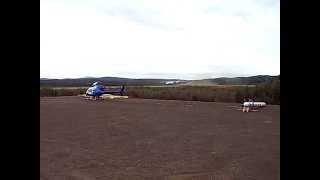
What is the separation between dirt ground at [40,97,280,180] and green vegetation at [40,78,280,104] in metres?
0.09

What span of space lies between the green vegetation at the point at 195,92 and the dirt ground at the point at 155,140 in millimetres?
90

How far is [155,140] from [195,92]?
1220mm

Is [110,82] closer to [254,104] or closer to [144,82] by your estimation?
[144,82]

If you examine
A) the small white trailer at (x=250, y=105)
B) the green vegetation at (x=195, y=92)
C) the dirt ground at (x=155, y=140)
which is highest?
the green vegetation at (x=195, y=92)

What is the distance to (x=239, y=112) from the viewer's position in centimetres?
479

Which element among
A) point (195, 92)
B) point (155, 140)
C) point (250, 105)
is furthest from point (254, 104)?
point (155, 140)

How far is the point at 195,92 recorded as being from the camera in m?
5.12

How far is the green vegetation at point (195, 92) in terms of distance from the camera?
4.44 m

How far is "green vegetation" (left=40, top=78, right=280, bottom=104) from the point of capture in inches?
175

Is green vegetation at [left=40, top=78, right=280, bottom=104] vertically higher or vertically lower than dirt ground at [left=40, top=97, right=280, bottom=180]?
higher

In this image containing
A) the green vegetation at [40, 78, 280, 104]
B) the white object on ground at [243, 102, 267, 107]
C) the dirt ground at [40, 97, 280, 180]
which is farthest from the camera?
the green vegetation at [40, 78, 280, 104]
